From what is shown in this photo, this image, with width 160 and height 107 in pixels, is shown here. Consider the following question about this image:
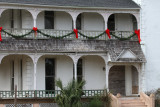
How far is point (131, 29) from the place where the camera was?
1151 inches

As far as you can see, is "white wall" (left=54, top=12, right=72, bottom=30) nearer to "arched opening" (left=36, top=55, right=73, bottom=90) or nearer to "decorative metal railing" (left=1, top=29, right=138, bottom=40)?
"decorative metal railing" (left=1, top=29, right=138, bottom=40)

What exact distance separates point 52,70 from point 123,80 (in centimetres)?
547

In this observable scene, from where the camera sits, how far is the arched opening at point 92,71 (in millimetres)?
27891

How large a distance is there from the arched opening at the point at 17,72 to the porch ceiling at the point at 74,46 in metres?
1.50

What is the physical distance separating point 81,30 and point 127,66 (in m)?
4.54

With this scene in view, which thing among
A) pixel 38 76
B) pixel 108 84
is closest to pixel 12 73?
pixel 38 76

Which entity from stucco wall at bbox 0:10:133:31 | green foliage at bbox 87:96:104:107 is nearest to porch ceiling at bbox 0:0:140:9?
stucco wall at bbox 0:10:133:31

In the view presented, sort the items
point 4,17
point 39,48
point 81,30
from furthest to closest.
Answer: point 4,17 → point 81,30 → point 39,48

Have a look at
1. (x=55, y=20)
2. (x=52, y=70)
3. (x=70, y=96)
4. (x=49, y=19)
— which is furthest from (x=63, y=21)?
(x=70, y=96)

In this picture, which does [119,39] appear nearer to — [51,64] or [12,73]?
[51,64]

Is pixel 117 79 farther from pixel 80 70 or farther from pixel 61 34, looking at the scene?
pixel 61 34

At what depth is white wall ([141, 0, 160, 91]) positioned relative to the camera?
27.0m

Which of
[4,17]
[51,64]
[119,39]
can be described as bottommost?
[51,64]

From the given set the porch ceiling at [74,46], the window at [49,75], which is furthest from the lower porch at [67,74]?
the porch ceiling at [74,46]
